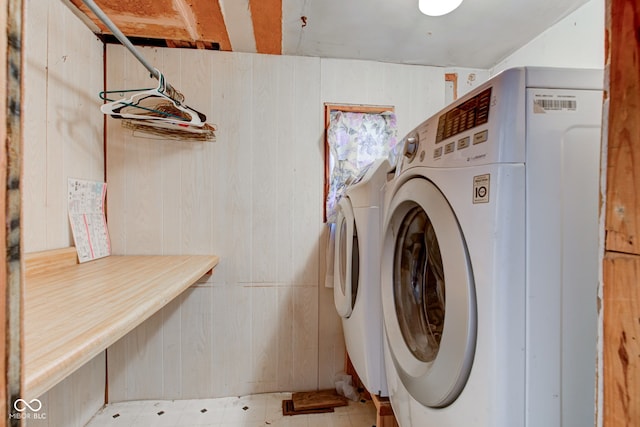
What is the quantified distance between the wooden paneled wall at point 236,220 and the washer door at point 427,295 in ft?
2.86

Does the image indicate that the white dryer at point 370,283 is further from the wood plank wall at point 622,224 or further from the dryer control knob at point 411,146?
the wood plank wall at point 622,224

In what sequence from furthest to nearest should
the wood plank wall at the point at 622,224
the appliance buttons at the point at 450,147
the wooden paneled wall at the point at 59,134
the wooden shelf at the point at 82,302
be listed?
the wooden paneled wall at the point at 59,134 → the appliance buttons at the point at 450,147 → the wooden shelf at the point at 82,302 → the wood plank wall at the point at 622,224

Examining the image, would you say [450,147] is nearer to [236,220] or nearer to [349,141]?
[349,141]

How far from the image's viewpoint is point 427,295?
943 millimetres

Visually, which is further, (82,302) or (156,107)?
(156,107)

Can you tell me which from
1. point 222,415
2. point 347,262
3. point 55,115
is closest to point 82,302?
point 347,262

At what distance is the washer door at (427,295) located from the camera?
59cm

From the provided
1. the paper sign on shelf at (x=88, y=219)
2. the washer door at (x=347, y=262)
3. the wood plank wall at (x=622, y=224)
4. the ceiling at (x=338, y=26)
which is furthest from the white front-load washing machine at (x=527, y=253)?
the paper sign on shelf at (x=88, y=219)

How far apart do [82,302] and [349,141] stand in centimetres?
149

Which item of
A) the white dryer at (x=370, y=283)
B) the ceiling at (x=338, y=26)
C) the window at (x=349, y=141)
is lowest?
the white dryer at (x=370, y=283)

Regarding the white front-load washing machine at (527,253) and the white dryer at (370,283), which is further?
the white dryer at (370,283)

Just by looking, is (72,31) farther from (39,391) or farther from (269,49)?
(39,391)

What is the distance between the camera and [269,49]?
172cm

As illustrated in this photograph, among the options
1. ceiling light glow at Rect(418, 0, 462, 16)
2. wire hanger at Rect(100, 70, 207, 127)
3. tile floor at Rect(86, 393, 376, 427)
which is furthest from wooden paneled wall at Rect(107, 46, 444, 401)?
ceiling light glow at Rect(418, 0, 462, 16)
